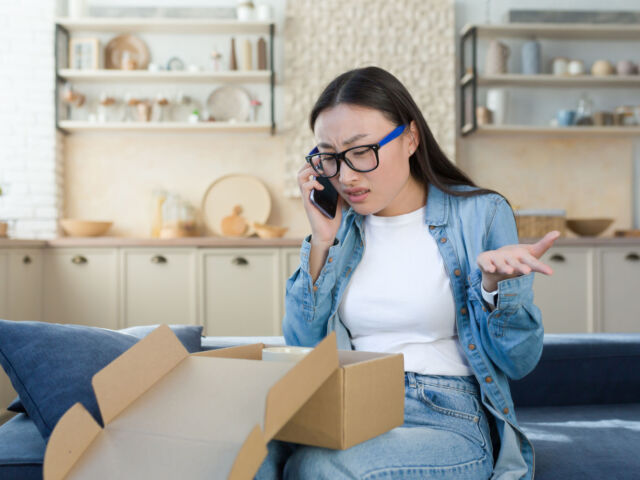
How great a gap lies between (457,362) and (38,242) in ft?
10.3

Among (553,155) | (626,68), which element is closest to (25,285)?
(553,155)

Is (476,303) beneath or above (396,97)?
beneath

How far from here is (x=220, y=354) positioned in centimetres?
107

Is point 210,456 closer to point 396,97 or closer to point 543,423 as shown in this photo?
point 396,97

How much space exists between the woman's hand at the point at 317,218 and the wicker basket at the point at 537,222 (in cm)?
280

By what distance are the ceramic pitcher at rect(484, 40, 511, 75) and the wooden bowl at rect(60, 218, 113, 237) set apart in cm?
293

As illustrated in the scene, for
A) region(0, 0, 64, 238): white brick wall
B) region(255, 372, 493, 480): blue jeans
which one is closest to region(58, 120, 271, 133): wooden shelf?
region(0, 0, 64, 238): white brick wall

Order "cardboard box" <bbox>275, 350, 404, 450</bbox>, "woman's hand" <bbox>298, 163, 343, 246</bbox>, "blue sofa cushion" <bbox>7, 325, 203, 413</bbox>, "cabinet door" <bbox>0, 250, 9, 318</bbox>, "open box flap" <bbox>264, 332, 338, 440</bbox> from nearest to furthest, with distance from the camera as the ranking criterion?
"open box flap" <bbox>264, 332, 338, 440</bbox>, "cardboard box" <bbox>275, 350, 404, 450</bbox>, "woman's hand" <bbox>298, 163, 343, 246</bbox>, "blue sofa cushion" <bbox>7, 325, 203, 413</bbox>, "cabinet door" <bbox>0, 250, 9, 318</bbox>

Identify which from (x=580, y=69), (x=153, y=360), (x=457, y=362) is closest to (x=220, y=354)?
(x=153, y=360)

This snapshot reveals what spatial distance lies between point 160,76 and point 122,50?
1.34 ft

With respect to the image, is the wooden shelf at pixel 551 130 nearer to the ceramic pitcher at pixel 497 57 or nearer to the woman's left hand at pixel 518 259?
the ceramic pitcher at pixel 497 57

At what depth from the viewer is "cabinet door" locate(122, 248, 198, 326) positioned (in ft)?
12.7

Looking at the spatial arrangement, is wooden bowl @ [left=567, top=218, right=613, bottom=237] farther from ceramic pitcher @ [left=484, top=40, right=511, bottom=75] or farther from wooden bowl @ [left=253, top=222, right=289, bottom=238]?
wooden bowl @ [left=253, top=222, right=289, bottom=238]

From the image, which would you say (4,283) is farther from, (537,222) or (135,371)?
(537,222)
